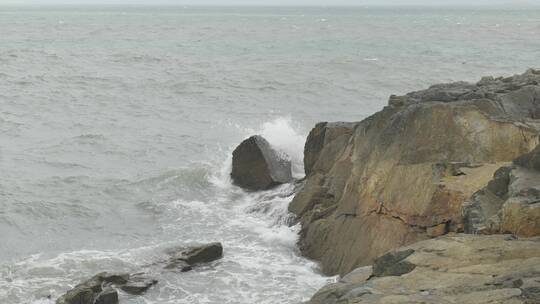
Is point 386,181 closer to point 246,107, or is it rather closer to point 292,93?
point 246,107

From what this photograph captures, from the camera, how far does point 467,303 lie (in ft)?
21.4

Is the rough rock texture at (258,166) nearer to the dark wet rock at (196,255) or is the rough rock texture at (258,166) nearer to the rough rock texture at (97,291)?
the dark wet rock at (196,255)

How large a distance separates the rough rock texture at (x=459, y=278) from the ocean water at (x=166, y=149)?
12.4 feet

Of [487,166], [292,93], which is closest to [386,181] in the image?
[487,166]

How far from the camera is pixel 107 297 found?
11305 millimetres

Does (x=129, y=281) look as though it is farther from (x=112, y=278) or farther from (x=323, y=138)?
(x=323, y=138)

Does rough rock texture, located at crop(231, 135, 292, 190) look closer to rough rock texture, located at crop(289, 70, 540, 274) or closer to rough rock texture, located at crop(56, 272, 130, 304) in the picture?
rough rock texture, located at crop(289, 70, 540, 274)

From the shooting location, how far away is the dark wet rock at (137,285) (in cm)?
1188

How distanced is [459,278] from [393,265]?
40.1 inches

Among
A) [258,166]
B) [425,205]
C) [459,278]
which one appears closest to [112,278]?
[425,205]

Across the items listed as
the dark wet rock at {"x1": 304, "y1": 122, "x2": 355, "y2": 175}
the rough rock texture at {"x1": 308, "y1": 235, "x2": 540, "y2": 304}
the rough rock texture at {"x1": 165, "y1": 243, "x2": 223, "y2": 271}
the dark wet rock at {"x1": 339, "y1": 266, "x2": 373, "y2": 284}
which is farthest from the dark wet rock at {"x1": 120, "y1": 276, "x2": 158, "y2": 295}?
the dark wet rock at {"x1": 304, "y1": 122, "x2": 355, "y2": 175}

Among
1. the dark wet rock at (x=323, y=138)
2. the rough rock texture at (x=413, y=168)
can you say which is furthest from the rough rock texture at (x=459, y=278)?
the dark wet rock at (x=323, y=138)

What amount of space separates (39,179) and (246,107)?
12905 millimetres

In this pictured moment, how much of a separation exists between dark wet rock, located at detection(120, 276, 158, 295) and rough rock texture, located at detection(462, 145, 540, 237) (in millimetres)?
5765
